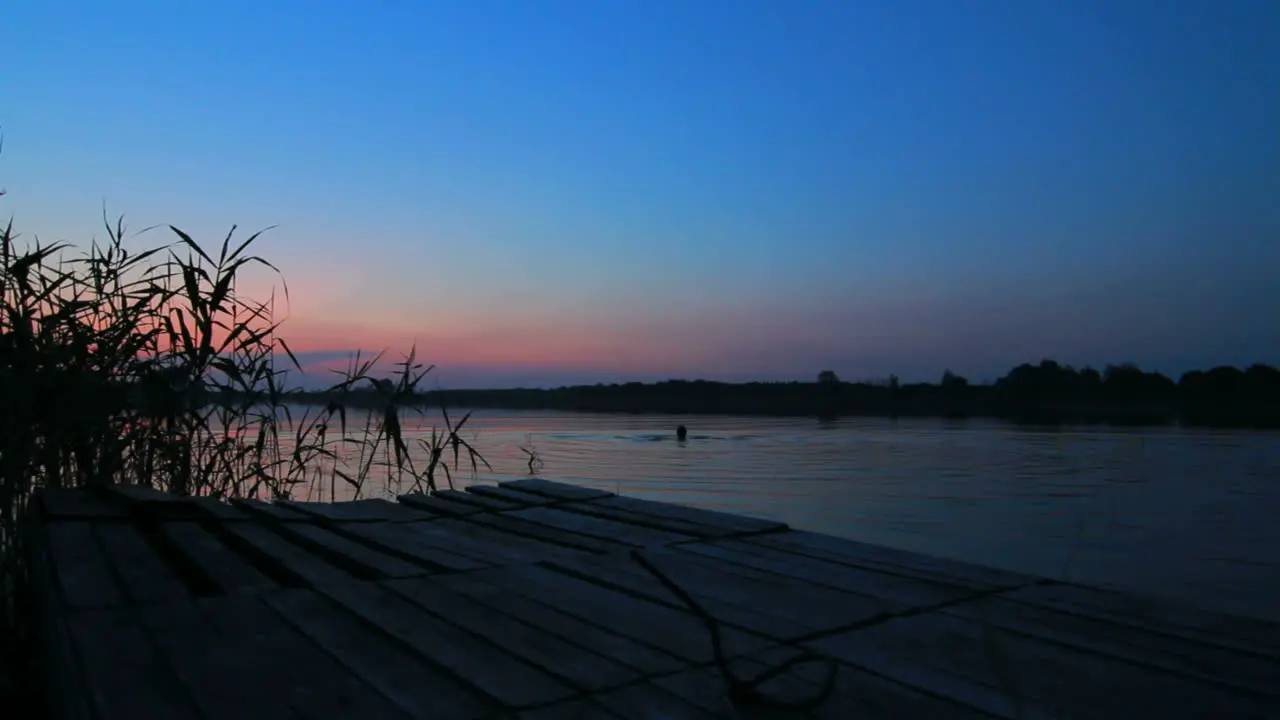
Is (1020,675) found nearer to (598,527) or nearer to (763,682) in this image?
(763,682)

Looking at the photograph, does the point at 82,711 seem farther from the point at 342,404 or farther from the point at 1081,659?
the point at 342,404

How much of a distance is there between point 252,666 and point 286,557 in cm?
109

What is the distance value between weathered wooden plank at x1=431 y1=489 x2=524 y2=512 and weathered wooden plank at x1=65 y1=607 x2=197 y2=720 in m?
2.00

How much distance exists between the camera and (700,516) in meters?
3.46

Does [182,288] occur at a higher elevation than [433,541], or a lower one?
higher

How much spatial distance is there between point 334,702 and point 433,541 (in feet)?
5.09

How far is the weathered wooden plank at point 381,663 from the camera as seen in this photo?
140 cm

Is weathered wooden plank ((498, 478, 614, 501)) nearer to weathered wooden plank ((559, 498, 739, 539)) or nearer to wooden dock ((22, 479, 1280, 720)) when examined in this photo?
weathered wooden plank ((559, 498, 739, 539))

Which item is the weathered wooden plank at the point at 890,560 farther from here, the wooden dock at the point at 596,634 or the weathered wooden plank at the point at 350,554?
the weathered wooden plank at the point at 350,554

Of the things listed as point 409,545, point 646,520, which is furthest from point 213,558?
point 646,520

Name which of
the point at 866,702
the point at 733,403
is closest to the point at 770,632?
the point at 866,702

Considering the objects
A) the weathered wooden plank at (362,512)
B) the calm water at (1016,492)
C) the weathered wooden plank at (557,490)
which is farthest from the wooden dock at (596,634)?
the calm water at (1016,492)

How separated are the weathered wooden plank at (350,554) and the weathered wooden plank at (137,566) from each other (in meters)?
0.46

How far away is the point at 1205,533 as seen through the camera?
703cm
